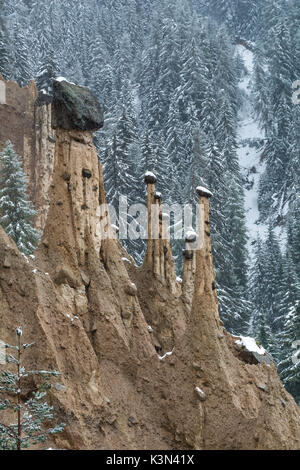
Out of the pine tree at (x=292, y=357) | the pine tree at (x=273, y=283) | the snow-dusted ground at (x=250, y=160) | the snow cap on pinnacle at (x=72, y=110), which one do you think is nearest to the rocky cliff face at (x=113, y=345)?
the snow cap on pinnacle at (x=72, y=110)

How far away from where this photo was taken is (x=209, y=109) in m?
66.6

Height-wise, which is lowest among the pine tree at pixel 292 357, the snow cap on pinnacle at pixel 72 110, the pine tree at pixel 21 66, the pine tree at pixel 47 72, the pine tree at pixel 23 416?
the pine tree at pixel 292 357

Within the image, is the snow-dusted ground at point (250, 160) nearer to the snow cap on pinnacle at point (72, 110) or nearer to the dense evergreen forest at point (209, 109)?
the dense evergreen forest at point (209, 109)

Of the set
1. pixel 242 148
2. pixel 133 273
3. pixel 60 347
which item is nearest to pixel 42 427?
pixel 60 347

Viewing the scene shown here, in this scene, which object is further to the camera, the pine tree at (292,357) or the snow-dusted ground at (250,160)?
the snow-dusted ground at (250,160)

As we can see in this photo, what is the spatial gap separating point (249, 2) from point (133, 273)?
8559 centimetres

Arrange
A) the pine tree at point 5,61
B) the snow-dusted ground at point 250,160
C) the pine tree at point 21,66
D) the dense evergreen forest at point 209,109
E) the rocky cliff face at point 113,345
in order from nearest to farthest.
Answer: the rocky cliff face at point 113,345
the dense evergreen forest at point 209,109
the pine tree at point 5,61
the pine tree at point 21,66
the snow-dusted ground at point 250,160

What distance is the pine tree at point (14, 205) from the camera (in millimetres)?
27594

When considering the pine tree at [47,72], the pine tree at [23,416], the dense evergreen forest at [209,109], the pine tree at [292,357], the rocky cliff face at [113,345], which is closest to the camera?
the pine tree at [23,416]

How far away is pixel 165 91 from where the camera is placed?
7081cm

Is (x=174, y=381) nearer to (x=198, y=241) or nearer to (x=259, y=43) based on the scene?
(x=198, y=241)

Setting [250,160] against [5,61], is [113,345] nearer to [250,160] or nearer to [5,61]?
[5,61]

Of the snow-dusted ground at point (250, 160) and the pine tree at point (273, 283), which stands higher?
the snow-dusted ground at point (250, 160)

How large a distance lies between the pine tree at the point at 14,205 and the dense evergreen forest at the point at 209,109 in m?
11.5
